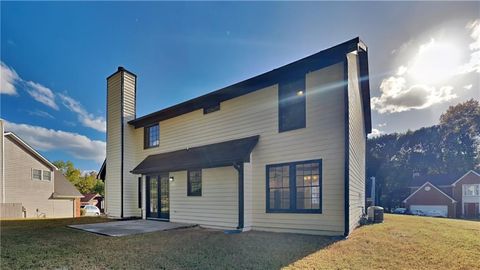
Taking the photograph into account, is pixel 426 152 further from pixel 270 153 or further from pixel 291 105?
pixel 270 153

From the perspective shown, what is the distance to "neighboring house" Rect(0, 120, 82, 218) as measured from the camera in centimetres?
1961

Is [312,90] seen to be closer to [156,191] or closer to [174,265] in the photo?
[174,265]

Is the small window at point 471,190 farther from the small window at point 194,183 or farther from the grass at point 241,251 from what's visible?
the small window at point 194,183

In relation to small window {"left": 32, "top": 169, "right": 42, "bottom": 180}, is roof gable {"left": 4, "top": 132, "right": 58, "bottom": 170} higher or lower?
higher

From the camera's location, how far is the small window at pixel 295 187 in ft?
25.3

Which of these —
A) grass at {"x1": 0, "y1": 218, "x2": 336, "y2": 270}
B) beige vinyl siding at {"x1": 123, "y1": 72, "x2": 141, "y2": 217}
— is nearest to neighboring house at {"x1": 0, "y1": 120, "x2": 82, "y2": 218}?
beige vinyl siding at {"x1": 123, "y1": 72, "x2": 141, "y2": 217}

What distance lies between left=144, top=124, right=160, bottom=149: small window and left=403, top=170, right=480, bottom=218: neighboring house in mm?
33017

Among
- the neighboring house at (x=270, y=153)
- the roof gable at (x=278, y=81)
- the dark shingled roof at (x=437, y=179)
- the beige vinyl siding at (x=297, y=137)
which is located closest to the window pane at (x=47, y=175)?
the roof gable at (x=278, y=81)

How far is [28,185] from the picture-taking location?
21.5 m

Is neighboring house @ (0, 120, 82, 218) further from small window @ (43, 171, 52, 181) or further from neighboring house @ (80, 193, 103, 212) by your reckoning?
neighboring house @ (80, 193, 103, 212)

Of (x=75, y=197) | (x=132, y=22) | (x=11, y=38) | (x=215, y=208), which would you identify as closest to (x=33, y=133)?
(x=75, y=197)

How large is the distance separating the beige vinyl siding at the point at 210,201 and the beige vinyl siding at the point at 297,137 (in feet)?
0.82

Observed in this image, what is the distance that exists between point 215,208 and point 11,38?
1249cm

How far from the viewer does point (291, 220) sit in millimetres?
7973
